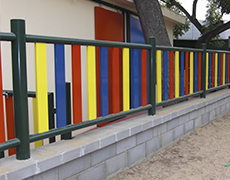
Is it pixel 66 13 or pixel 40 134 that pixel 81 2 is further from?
pixel 40 134

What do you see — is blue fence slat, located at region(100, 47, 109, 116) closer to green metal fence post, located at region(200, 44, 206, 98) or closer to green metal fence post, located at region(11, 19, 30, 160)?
green metal fence post, located at region(11, 19, 30, 160)

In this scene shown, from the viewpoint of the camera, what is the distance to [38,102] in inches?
98.7

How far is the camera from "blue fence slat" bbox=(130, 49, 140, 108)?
3.75 metres

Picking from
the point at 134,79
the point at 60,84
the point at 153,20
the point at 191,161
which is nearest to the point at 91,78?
the point at 60,84

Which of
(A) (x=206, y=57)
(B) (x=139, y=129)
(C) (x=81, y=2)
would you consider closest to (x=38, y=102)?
(B) (x=139, y=129)

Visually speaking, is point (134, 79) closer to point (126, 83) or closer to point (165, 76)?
point (126, 83)

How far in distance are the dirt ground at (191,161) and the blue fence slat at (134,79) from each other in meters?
0.86

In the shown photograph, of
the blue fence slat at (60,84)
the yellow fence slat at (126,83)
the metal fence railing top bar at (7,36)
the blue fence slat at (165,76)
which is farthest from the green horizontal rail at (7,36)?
the blue fence slat at (165,76)

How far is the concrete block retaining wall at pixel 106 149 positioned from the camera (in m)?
2.35

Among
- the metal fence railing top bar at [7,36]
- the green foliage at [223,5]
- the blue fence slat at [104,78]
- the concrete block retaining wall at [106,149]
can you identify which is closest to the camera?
the metal fence railing top bar at [7,36]

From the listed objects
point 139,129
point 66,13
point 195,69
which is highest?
point 66,13

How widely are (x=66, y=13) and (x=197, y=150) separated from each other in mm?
3437

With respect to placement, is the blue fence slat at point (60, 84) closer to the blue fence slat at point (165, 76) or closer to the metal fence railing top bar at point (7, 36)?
the metal fence railing top bar at point (7, 36)

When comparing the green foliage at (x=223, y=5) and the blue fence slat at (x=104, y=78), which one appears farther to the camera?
the green foliage at (x=223, y=5)
